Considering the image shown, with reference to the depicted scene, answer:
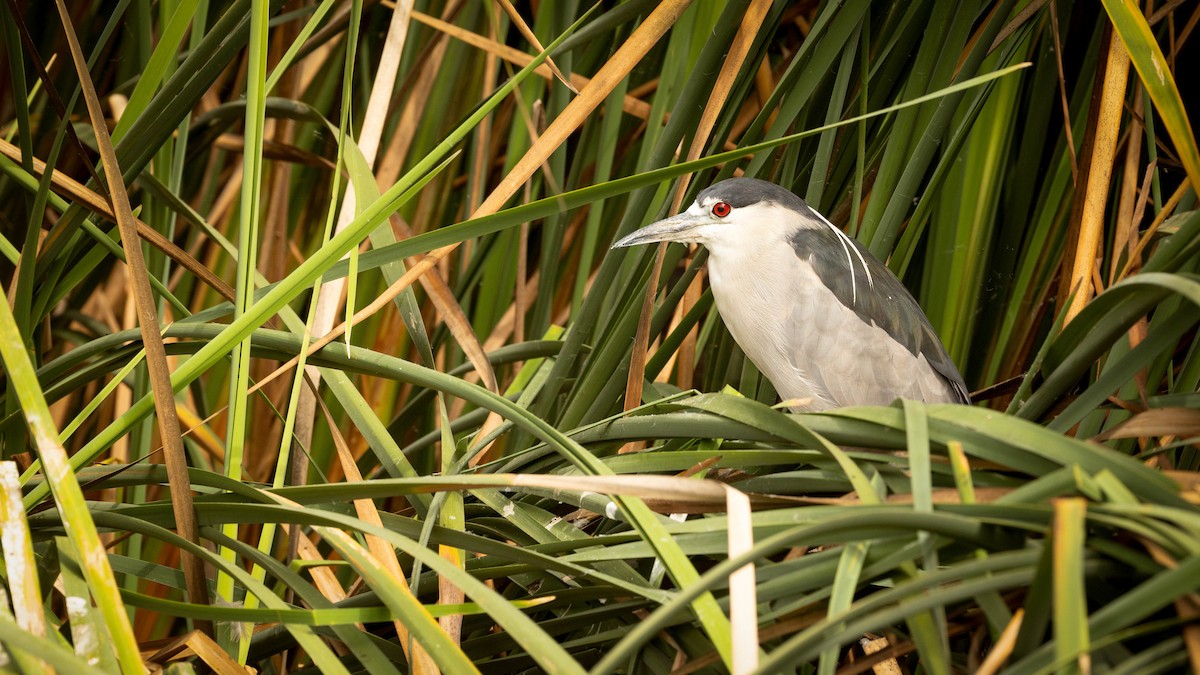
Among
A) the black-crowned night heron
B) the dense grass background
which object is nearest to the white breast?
the black-crowned night heron

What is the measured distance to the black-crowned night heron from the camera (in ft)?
6.22

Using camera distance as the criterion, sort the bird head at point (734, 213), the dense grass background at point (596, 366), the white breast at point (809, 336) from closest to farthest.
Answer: the dense grass background at point (596, 366) → the bird head at point (734, 213) → the white breast at point (809, 336)

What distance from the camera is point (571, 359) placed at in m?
1.57

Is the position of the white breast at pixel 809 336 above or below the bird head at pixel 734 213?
below

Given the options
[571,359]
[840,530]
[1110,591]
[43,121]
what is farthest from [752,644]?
[43,121]

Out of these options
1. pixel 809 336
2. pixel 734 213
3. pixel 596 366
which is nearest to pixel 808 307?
pixel 809 336

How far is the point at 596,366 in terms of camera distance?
5.06 feet

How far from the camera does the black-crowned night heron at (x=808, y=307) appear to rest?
1.89 metres

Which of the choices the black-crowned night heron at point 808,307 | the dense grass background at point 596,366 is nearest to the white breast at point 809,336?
the black-crowned night heron at point 808,307

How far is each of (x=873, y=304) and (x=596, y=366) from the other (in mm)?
713

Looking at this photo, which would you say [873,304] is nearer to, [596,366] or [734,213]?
[734,213]

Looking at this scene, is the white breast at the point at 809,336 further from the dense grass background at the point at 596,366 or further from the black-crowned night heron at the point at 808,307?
the dense grass background at the point at 596,366

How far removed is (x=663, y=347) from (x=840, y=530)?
0.83m

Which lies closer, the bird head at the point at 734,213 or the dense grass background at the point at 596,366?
the dense grass background at the point at 596,366
